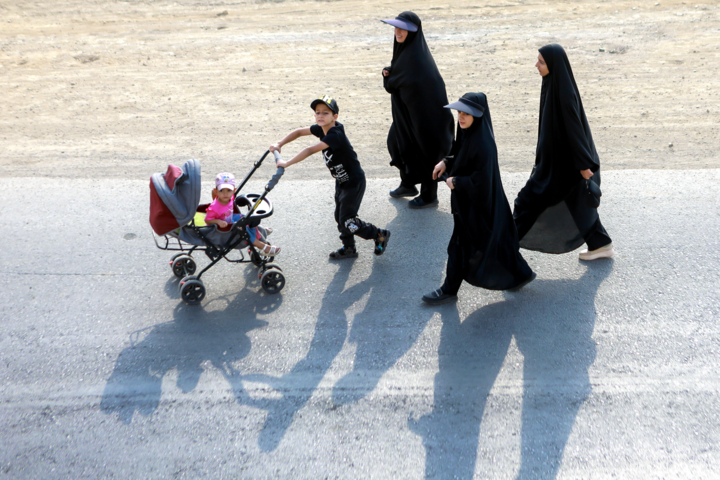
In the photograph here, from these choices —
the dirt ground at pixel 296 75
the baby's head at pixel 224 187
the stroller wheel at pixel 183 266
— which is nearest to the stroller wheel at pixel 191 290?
the stroller wheel at pixel 183 266

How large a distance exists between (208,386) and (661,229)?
4559mm

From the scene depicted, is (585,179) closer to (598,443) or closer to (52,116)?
(598,443)

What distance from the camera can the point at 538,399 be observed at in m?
3.85

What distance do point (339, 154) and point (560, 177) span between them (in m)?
1.89

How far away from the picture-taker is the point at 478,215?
14.2ft

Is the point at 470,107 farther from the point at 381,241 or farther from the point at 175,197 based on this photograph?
the point at 175,197

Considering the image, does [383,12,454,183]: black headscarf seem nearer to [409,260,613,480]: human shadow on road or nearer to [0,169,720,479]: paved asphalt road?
[0,169,720,479]: paved asphalt road

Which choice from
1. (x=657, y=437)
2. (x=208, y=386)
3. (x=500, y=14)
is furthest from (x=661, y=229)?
(x=500, y=14)

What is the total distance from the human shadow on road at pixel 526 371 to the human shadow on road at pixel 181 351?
154 cm

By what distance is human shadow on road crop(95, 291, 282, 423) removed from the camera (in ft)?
13.0

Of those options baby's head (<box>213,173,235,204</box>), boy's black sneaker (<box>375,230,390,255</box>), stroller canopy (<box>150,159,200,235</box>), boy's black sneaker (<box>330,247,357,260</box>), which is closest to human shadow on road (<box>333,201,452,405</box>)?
boy's black sneaker (<box>375,230,390,255</box>)

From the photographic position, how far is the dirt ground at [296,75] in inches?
295

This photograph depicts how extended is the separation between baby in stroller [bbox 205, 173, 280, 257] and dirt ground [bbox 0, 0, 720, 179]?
7.58 feet

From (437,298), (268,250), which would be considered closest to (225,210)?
(268,250)
